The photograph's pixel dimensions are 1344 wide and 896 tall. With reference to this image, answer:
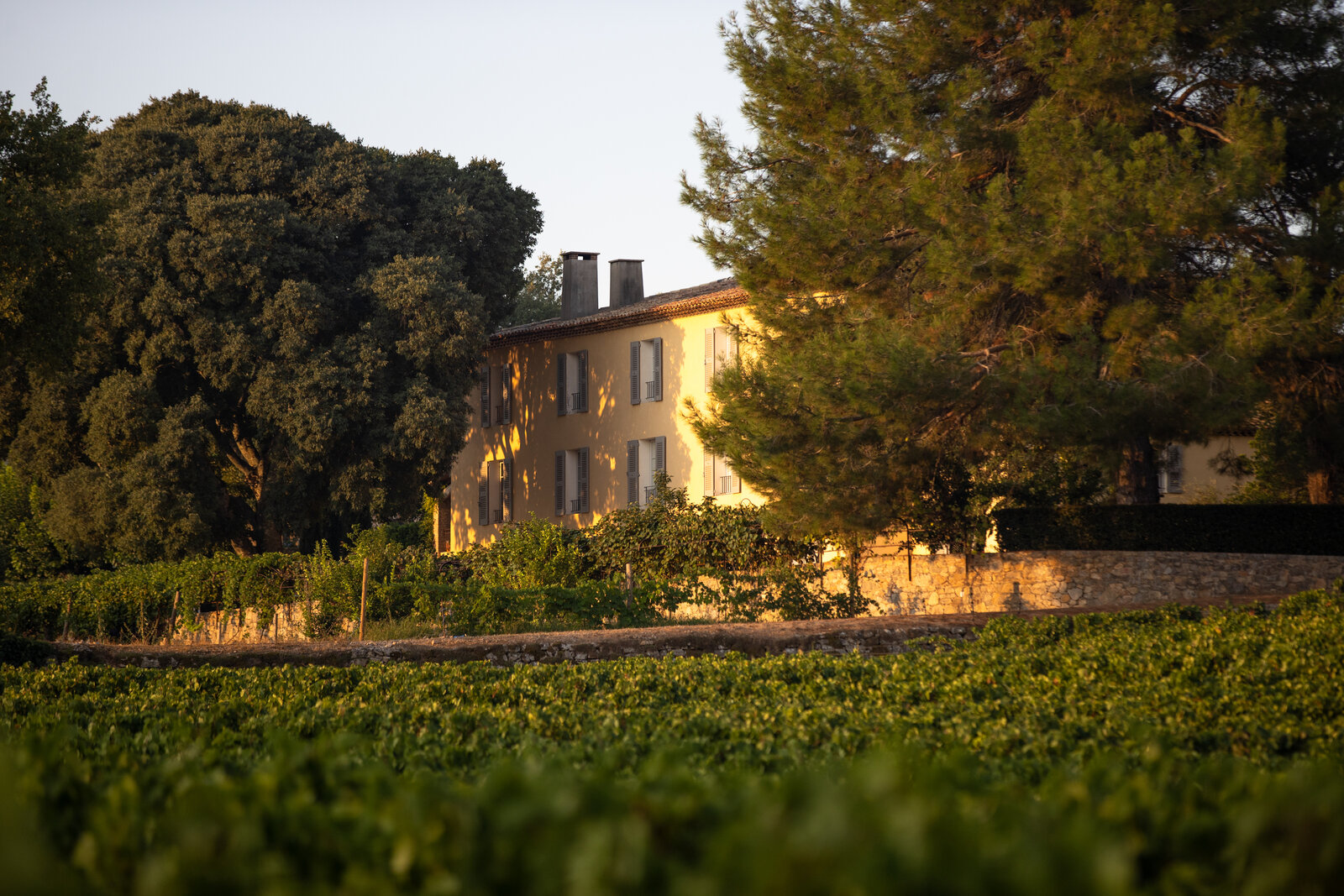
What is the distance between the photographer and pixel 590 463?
31.6 meters

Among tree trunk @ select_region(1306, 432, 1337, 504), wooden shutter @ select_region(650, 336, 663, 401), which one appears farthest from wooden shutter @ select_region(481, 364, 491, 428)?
tree trunk @ select_region(1306, 432, 1337, 504)

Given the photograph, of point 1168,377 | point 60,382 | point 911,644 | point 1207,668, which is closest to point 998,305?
point 1168,377

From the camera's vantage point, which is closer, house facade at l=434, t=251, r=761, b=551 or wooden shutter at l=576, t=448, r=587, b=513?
house facade at l=434, t=251, r=761, b=551

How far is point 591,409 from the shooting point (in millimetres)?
31672

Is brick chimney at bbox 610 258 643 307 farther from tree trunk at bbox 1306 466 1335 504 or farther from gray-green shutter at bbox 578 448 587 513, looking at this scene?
tree trunk at bbox 1306 466 1335 504

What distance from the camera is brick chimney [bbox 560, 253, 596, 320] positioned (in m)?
34.0

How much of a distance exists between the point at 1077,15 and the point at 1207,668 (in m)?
12.7

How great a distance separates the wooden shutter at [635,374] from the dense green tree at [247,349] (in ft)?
13.8

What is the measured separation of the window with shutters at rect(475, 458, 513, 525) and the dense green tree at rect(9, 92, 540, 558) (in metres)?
4.89

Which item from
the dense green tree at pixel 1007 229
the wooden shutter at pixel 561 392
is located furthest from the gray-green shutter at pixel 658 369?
the dense green tree at pixel 1007 229

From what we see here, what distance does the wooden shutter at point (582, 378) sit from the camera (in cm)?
3178

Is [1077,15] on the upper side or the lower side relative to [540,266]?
lower

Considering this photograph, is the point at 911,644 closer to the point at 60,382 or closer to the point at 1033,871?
the point at 1033,871

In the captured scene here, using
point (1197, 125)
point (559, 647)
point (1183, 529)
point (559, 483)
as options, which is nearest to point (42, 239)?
point (559, 647)
